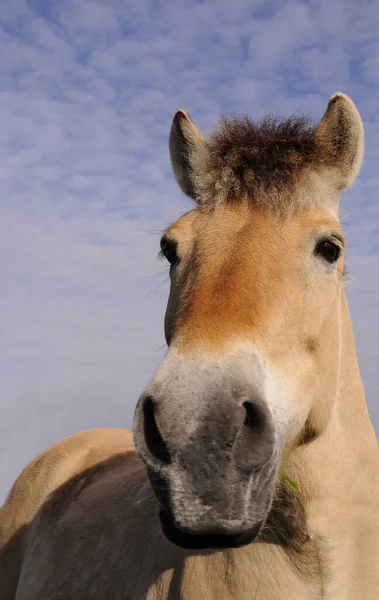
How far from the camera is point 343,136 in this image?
3840mm

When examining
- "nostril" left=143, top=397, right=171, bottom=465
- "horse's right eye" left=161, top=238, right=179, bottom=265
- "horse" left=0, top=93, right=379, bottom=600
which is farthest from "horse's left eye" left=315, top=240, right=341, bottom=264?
"nostril" left=143, top=397, right=171, bottom=465

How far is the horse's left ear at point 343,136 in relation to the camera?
3799 mm

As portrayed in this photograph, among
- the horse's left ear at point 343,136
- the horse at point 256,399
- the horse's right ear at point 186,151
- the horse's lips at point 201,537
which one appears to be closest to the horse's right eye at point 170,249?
the horse at point 256,399

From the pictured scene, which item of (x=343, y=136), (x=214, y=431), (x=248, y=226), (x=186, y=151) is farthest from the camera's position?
(x=186, y=151)

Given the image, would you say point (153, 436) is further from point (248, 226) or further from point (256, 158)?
point (256, 158)

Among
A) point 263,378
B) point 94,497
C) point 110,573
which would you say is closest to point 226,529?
point 263,378

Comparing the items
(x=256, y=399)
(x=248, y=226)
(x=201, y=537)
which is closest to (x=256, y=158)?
(x=248, y=226)

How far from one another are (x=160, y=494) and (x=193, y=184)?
88.0 inches

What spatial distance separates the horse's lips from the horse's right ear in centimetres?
217

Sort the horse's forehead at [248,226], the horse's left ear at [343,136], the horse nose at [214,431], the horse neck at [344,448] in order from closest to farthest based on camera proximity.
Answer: the horse nose at [214,431]
the horse's forehead at [248,226]
the horse neck at [344,448]
the horse's left ear at [343,136]

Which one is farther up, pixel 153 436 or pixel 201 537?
pixel 153 436

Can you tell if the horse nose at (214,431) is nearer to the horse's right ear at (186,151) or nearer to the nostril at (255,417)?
the nostril at (255,417)

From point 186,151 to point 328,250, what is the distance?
1421 mm

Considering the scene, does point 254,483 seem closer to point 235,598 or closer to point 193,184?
point 235,598
